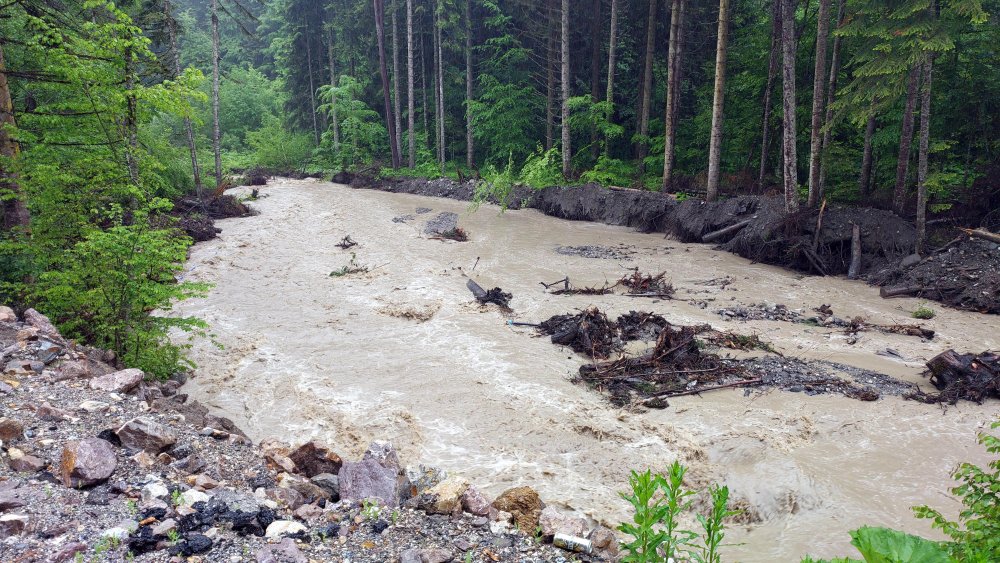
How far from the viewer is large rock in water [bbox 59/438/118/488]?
411 cm

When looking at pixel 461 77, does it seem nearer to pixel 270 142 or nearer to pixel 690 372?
pixel 270 142

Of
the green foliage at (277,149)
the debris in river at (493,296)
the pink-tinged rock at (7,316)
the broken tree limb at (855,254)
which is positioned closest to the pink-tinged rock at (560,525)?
the pink-tinged rock at (7,316)

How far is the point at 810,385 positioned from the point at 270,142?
→ 42.1m

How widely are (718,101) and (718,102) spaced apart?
3cm

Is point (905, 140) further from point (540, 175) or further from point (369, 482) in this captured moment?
point (369, 482)

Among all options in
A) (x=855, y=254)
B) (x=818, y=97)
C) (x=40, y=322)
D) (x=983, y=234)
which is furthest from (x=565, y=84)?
(x=40, y=322)

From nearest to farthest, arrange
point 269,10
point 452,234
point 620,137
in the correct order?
point 452,234 → point 620,137 → point 269,10

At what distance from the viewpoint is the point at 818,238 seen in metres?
15.5

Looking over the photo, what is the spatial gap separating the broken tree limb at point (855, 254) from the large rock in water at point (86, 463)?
16.2 meters

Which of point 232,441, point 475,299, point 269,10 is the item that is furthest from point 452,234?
point 269,10

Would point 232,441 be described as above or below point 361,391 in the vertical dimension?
Result: above

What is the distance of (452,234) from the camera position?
20.2m

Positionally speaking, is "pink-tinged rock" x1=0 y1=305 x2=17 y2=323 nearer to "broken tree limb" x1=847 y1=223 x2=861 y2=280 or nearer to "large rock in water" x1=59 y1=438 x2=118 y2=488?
"large rock in water" x1=59 y1=438 x2=118 y2=488

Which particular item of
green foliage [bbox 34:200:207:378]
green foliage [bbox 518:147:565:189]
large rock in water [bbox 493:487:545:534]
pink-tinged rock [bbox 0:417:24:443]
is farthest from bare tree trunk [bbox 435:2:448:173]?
large rock in water [bbox 493:487:545:534]
